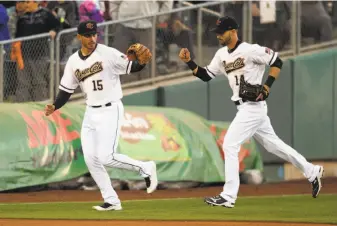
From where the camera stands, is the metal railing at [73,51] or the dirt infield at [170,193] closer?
the dirt infield at [170,193]

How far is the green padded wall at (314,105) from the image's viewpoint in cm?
1950

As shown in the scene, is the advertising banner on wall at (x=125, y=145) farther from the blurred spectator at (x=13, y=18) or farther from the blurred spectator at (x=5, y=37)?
the blurred spectator at (x=13, y=18)

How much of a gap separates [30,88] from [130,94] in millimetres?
2122

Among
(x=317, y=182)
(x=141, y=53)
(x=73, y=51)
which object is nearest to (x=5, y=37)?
(x=73, y=51)

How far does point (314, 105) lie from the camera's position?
19.6 m

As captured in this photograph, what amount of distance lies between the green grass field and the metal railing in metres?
3.43

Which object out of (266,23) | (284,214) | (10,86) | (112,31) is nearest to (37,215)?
(284,214)

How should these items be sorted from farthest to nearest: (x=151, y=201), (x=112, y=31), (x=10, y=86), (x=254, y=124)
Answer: (x=112, y=31) → (x=10, y=86) → (x=151, y=201) → (x=254, y=124)

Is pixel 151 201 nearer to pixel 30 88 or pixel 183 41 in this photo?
pixel 30 88

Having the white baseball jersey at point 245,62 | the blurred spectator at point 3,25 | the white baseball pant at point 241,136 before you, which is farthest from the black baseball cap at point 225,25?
the blurred spectator at point 3,25

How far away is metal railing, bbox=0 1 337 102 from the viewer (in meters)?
16.0

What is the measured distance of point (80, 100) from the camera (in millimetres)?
17469

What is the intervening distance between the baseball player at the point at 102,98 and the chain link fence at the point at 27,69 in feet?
13.7

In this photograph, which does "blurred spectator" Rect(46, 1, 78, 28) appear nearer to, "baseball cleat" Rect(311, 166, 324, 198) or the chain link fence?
the chain link fence
